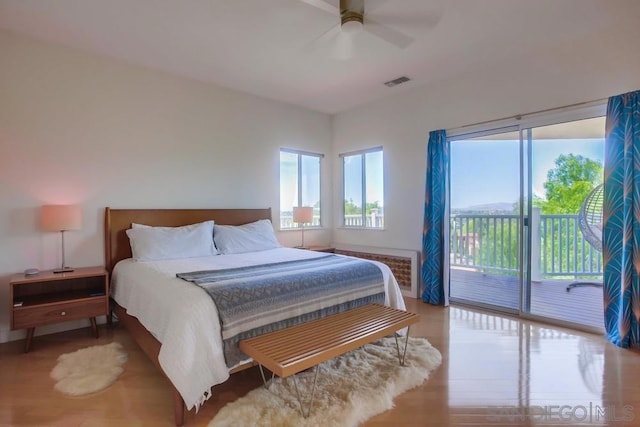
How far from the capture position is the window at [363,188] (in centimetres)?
465

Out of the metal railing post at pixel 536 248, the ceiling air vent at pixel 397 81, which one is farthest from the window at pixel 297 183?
the metal railing post at pixel 536 248

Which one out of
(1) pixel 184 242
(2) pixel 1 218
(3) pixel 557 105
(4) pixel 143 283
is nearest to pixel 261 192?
(1) pixel 184 242

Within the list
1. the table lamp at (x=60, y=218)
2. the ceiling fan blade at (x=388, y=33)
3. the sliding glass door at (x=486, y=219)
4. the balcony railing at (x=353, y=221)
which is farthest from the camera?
the balcony railing at (x=353, y=221)

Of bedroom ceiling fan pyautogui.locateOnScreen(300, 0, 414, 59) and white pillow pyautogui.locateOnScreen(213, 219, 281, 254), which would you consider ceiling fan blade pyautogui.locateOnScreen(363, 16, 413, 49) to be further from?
white pillow pyautogui.locateOnScreen(213, 219, 281, 254)

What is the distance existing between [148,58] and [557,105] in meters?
4.02

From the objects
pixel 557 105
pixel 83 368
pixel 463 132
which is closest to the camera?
pixel 83 368

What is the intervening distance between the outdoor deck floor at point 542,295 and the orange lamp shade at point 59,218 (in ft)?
13.6

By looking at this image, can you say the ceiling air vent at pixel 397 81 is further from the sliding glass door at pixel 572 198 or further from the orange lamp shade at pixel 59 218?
the orange lamp shade at pixel 59 218

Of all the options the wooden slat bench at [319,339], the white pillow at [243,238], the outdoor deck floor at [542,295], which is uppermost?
the white pillow at [243,238]

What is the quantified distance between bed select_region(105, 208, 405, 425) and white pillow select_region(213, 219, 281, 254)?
0.16 meters

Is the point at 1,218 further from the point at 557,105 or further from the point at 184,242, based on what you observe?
the point at 557,105

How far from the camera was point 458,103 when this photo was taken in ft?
12.1

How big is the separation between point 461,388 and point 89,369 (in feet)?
8.34

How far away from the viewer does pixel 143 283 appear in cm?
236
